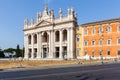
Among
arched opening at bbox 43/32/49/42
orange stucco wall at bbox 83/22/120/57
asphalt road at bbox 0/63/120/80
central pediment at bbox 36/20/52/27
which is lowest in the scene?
asphalt road at bbox 0/63/120/80

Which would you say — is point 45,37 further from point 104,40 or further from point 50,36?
point 104,40

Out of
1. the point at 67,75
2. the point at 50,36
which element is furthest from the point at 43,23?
the point at 67,75

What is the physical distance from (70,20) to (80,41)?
8.30 metres

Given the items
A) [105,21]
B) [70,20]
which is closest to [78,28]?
[70,20]

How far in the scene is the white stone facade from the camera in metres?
86.4

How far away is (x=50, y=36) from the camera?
94.8 m

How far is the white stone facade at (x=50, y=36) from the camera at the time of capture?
283 feet

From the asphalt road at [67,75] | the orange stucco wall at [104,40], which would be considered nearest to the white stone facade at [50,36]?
the orange stucco wall at [104,40]

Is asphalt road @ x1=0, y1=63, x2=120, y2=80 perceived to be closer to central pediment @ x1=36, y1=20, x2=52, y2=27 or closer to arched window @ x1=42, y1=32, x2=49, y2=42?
central pediment @ x1=36, y1=20, x2=52, y2=27

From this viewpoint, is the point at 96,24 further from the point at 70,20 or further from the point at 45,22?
the point at 45,22

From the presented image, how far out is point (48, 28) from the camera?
316 feet

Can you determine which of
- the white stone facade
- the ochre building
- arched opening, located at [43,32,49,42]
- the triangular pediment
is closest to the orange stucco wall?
the ochre building

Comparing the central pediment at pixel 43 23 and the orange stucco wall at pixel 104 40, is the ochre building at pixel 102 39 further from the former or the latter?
the central pediment at pixel 43 23

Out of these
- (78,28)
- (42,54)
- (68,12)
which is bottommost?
(42,54)
